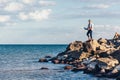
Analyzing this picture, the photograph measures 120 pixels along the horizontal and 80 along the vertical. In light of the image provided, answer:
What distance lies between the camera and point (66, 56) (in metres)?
86.8

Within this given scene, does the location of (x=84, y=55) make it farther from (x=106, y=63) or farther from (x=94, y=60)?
(x=106, y=63)

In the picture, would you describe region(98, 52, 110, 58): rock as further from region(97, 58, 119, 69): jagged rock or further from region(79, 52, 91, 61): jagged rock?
region(79, 52, 91, 61): jagged rock

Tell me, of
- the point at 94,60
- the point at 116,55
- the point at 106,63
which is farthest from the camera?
the point at 116,55

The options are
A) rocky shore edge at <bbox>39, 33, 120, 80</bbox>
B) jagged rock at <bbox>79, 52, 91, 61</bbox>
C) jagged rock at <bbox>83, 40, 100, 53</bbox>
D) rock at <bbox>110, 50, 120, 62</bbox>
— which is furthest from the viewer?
jagged rock at <bbox>79, 52, 91, 61</bbox>

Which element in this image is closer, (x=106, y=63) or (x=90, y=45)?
(x=106, y=63)

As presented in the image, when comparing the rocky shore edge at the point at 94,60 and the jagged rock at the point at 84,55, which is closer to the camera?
the rocky shore edge at the point at 94,60

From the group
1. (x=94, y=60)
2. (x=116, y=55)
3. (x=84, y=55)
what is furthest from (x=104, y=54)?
(x=84, y=55)

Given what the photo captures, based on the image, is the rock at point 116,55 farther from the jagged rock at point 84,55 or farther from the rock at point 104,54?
the jagged rock at point 84,55

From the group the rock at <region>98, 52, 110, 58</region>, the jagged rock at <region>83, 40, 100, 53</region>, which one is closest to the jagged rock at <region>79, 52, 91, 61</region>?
the jagged rock at <region>83, 40, 100, 53</region>

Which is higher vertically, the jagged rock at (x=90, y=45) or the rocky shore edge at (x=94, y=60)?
the jagged rock at (x=90, y=45)

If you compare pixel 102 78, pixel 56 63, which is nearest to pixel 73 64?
pixel 56 63

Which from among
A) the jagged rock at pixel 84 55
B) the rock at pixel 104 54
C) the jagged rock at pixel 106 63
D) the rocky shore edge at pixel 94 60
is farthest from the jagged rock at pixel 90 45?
the jagged rock at pixel 106 63

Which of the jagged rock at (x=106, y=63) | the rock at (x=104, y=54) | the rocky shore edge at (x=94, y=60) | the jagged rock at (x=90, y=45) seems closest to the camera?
the rocky shore edge at (x=94, y=60)

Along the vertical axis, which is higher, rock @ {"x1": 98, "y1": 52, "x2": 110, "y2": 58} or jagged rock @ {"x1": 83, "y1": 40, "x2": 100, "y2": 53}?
jagged rock @ {"x1": 83, "y1": 40, "x2": 100, "y2": 53}
